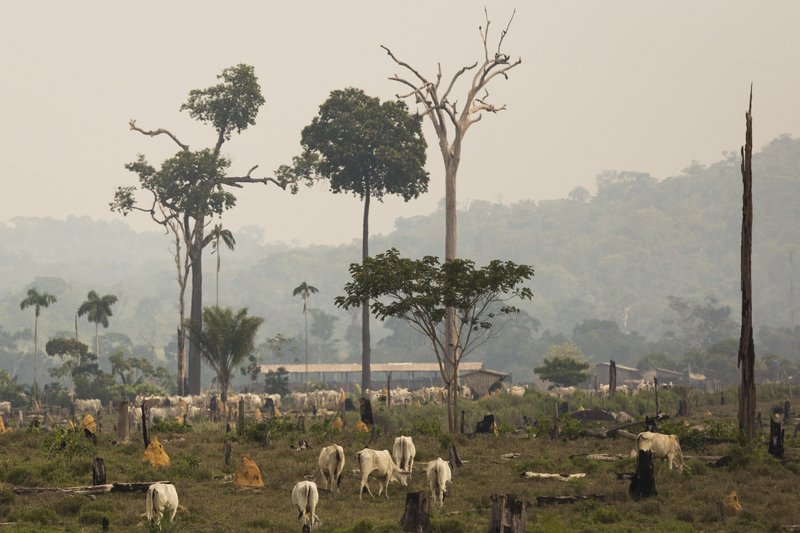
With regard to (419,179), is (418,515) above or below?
below

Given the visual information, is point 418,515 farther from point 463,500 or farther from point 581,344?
point 581,344

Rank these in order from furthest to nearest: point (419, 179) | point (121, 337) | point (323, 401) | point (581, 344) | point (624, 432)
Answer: point (121, 337)
point (581, 344)
point (419, 179)
point (323, 401)
point (624, 432)

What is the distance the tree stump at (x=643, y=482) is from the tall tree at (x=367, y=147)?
2269 inches

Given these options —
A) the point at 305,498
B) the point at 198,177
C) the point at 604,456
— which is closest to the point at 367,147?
the point at 198,177

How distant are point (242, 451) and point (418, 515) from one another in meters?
16.1

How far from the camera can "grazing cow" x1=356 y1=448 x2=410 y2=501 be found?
87.9ft

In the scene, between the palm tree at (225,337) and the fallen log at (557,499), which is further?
the palm tree at (225,337)

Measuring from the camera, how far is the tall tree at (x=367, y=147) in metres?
84.9

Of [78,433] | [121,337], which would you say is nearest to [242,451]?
[78,433]

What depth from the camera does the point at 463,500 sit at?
26734mm

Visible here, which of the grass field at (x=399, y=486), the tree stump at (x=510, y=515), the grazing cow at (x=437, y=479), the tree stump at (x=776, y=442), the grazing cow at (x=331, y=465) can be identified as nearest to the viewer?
the tree stump at (x=510, y=515)

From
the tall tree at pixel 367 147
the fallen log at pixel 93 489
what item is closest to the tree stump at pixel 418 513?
the fallen log at pixel 93 489

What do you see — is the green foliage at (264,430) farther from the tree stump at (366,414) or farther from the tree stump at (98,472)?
the tree stump at (98,472)

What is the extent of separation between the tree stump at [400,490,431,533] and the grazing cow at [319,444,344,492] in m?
6.28
